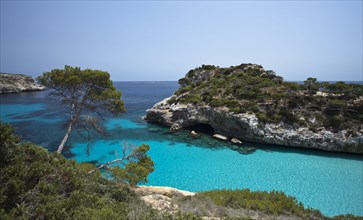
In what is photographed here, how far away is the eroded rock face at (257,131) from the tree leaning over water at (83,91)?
13642 millimetres

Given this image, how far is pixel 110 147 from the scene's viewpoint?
20.4 metres

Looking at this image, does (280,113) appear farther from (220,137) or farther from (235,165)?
(235,165)

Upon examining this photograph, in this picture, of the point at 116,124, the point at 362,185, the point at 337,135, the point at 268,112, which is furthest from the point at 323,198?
the point at 116,124

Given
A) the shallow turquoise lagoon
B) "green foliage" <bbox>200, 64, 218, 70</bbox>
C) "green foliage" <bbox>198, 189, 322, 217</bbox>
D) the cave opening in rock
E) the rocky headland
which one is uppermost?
"green foliage" <bbox>200, 64, 218, 70</bbox>

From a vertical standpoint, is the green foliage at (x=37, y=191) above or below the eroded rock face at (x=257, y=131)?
above

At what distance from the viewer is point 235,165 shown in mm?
16656

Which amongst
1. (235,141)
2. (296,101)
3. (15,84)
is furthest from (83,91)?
(15,84)

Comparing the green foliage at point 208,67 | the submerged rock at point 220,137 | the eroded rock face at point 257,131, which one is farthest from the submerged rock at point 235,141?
the green foliage at point 208,67

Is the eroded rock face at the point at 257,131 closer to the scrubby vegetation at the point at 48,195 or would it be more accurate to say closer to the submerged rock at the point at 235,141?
the submerged rock at the point at 235,141

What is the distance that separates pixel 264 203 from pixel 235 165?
28.5 ft

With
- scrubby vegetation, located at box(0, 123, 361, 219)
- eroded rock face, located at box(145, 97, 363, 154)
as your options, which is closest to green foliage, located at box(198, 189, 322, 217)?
scrubby vegetation, located at box(0, 123, 361, 219)

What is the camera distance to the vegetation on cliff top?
858 inches

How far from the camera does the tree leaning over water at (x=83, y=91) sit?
46.0 ft

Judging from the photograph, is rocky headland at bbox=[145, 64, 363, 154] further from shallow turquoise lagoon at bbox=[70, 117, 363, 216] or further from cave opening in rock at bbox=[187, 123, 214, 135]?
shallow turquoise lagoon at bbox=[70, 117, 363, 216]
